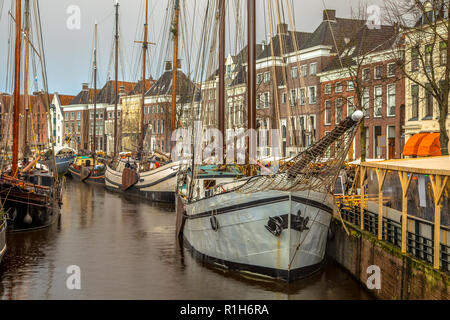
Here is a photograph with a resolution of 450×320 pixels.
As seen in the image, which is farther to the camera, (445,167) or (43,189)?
(43,189)

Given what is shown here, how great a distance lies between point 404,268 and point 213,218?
6.19 m

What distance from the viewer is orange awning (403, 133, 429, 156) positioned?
3394 cm

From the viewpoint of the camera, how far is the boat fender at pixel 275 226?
14492mm

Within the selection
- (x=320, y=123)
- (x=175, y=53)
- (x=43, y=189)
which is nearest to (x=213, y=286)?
(x=43, y=189)

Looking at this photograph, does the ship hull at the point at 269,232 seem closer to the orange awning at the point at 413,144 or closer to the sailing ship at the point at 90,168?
the orange awning at the point at 413,144

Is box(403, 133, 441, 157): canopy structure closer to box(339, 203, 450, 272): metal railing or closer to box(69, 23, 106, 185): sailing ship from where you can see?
box(339, 203, 450, 272): metal railing

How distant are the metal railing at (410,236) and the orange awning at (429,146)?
628 inches

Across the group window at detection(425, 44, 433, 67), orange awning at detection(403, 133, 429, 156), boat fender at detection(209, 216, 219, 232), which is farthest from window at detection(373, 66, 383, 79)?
boat fender at detection(209, 216, 219, 232)

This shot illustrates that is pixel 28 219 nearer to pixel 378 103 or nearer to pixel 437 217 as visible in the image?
pixel 437 217

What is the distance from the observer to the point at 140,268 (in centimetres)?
1778

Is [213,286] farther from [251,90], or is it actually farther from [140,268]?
[251,90]

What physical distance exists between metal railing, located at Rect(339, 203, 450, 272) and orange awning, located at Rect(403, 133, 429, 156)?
16908 millimetres

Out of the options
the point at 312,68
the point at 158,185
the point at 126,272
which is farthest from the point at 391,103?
the point at 126,272

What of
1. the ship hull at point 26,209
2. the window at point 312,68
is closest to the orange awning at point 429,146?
the window at point 312,68
